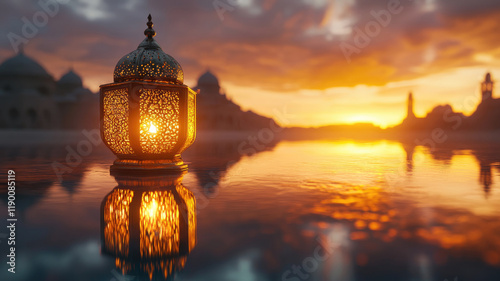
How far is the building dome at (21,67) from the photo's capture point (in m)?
25.6

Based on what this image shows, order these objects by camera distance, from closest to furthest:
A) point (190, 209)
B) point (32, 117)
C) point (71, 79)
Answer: point (190, 209) < point (32, 117) < point (71, 79)

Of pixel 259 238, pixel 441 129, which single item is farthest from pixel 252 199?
pixel 441 129

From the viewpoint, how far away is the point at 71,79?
30.0 m

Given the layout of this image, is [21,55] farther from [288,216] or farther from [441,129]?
[441,129]

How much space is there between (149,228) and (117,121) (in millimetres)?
3047

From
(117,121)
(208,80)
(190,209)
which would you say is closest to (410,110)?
(208,80)

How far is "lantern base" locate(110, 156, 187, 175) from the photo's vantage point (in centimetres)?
505

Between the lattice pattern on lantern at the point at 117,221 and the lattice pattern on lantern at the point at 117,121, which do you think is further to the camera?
the lattice pattern on lantern at the point at 117,121

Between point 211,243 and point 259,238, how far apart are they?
344mm

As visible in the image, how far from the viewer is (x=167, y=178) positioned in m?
4.87

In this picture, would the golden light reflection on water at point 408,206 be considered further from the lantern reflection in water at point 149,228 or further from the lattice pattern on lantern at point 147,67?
the lattice pattern on lantern at point 147,67

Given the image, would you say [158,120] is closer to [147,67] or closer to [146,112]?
[146,112]

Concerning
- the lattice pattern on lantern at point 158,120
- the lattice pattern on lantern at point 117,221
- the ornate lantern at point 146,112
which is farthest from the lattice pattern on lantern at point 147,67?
the lattice pattern on lantern at point 117,221

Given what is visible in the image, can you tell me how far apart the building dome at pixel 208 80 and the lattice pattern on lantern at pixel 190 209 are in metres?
32.5
